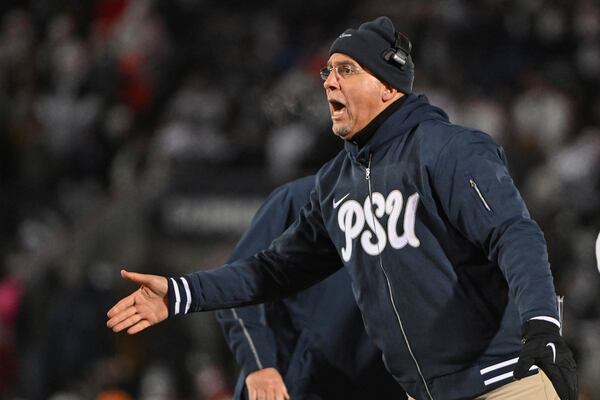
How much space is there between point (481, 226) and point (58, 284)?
9.04m

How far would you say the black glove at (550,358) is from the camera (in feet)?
11.3

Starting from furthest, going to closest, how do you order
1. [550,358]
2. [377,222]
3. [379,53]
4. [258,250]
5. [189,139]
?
[189,139], [258,250], [379,53], [377,222], [550,358]

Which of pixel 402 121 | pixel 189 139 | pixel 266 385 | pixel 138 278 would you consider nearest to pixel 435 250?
pixel 402 121

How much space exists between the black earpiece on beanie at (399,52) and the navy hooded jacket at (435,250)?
0.14 meters

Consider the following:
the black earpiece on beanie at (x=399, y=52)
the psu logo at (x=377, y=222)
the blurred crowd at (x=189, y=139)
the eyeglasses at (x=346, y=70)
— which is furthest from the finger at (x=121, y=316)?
the blurred crowd at (x=189, y=139)

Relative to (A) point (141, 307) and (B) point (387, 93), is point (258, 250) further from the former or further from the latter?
(B) point (387, 93)

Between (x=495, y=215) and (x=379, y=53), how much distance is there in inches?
35.2

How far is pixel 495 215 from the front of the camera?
389cm

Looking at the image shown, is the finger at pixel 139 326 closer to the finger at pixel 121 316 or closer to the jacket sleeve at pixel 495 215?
the finger at pixel 121 316

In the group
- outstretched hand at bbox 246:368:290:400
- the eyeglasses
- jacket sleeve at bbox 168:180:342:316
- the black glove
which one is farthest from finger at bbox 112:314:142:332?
the black glove

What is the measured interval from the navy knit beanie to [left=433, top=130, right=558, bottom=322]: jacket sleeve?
458mm

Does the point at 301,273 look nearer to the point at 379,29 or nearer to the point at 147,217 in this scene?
the point at 379,29

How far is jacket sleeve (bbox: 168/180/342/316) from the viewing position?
15.6 feet

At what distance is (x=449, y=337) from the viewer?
13.7 ft
